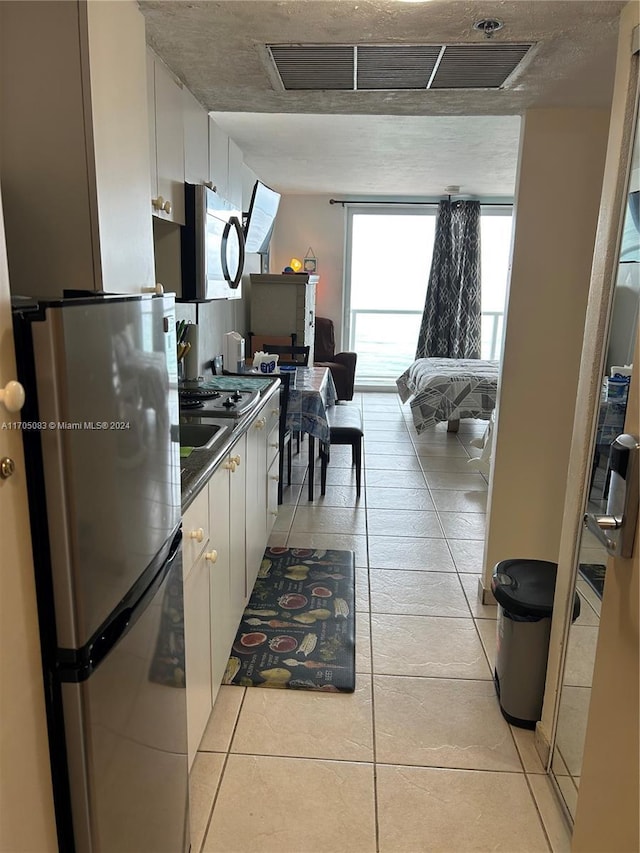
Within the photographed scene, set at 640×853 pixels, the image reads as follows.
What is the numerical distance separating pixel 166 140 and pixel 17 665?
188cm

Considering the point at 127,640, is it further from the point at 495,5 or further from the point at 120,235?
the point at 495,5

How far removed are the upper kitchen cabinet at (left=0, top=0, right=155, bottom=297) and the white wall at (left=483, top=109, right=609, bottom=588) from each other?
172 centimetres

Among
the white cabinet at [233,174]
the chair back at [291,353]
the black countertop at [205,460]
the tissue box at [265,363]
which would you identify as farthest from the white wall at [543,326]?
the chair back at [291,353]

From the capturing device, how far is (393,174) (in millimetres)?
5691

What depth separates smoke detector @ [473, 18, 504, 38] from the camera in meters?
1.63

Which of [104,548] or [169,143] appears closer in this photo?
[104,548]

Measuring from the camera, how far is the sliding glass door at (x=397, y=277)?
7355 millimetres

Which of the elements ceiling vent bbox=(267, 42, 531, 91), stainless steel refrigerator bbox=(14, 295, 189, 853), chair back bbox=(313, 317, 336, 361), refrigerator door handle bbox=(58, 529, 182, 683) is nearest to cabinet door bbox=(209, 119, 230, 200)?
ceiling vent bbox=(267, 42, 531, 91)

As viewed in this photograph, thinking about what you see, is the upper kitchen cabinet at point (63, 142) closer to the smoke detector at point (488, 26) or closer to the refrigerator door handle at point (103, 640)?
the refrigerator door handle at point (103, 640)

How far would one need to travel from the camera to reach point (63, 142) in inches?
50.6

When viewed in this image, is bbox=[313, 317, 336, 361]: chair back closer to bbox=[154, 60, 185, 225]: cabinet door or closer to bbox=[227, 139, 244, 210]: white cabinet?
bbox=[227, 139, 244, 210]: white cabinet

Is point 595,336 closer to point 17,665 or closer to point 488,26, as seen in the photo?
point 488,26

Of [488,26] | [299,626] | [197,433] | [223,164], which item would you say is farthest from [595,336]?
[223,164]

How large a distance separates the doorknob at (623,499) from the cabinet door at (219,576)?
1.08 metres
